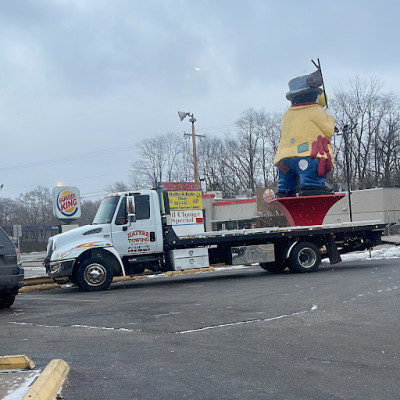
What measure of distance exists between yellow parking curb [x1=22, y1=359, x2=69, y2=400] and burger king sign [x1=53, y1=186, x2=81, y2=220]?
19111 mm

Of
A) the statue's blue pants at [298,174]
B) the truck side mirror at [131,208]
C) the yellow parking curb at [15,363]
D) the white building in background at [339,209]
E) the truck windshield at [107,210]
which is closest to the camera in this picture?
the yellow parking curb at [15,363]

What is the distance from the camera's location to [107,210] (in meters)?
14.3

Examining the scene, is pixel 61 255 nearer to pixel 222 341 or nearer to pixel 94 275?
pixel 94 275

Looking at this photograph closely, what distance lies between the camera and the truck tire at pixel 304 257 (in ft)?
51.7

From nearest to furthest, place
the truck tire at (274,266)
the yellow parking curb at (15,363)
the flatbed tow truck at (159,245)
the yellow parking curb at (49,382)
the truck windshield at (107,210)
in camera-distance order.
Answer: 1. the yellow parking curb at (49,382)
2. the yellow parking curb at (15,363)
3. the flatbed tow truck at (159,245)
4. the truck windshield at (107,210)
5. the truck tire at (274,266)

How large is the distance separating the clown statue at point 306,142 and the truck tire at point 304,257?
3.35 metres

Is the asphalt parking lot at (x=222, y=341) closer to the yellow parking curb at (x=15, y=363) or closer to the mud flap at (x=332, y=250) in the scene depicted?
the yellow parking curb at (x=15, y=363)

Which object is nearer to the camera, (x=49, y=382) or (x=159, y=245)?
(x=49, y=382)

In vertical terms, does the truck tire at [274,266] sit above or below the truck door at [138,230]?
below

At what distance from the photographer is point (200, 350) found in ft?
19.9

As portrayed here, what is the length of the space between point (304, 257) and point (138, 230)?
5.28m

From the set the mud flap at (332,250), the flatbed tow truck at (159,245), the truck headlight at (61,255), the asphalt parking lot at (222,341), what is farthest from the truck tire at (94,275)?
the mud flap at (332,250)

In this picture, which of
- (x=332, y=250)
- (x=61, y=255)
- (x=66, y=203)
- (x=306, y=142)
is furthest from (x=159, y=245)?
(x=66, y=203)

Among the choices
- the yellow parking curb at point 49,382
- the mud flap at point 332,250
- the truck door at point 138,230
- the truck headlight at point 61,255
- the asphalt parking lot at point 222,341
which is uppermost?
the truck door at point 138,230
